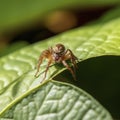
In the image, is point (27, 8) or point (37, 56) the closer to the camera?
point (37, 56)

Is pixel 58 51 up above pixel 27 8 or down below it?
below

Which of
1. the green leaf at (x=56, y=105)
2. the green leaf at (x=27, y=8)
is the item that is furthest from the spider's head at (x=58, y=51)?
the green leaf at (x=27, y=8)

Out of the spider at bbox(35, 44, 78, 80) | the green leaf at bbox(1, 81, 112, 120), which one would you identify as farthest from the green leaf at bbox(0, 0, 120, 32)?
the green leaf at bbox(1, 81, 112, 120)

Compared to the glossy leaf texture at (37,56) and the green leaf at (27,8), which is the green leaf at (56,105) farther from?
the green leaf at (27,8)

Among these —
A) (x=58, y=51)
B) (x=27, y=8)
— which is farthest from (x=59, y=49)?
(x=27, y=8)

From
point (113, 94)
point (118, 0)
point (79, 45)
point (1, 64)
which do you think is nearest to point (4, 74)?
point (1, 64)

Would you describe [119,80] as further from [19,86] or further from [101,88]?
[19,86]

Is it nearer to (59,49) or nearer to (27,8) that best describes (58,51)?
(59,49)

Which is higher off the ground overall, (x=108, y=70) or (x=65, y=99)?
(x=108, y=70)
